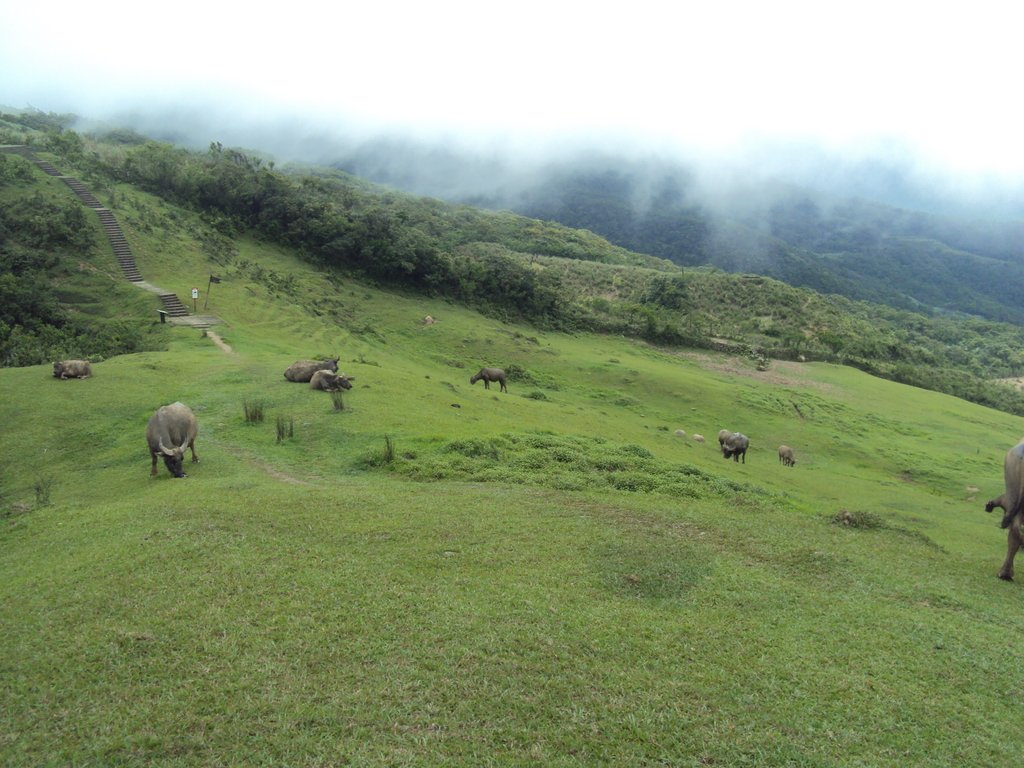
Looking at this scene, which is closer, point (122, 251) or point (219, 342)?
point (219, 342)

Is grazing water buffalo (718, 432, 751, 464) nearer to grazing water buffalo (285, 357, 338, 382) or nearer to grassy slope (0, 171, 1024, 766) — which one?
grassy slope (0, 171, 1024, 766)

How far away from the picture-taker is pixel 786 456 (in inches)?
1198

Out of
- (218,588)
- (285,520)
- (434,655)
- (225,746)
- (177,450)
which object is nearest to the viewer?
(225,746)

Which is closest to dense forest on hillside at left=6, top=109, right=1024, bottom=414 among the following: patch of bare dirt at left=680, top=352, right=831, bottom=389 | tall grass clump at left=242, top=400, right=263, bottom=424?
patch of bare dirt at left=680, top=352, right=831, bottom=389

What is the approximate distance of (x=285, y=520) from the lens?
39.3ft

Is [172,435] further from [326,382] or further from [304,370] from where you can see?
[304,370]

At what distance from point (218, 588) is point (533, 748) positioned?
210 inches

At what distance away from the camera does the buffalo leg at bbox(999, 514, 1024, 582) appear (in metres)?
12.3

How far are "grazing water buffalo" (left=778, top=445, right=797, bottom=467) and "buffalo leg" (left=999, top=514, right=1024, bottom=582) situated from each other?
17.7 metres

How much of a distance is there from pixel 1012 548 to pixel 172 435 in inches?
746

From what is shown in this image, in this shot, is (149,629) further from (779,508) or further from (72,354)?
(72,354)

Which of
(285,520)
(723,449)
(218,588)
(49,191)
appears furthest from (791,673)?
(49,191)

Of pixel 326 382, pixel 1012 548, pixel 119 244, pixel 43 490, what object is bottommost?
pixel 43 490

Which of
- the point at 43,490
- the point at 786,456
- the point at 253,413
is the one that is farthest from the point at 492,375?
the point at 43,490
